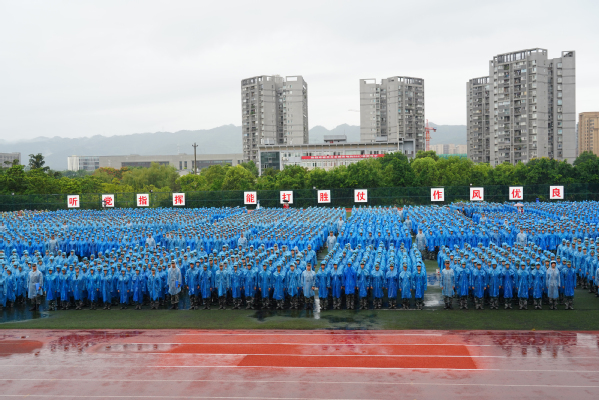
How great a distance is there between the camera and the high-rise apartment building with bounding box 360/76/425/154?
383ft

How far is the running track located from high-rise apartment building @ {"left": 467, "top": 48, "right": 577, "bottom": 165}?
85.4m

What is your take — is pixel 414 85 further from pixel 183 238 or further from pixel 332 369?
pixel 332 369

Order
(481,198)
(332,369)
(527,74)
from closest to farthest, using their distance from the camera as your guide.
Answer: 1. (332,369)
2. (481,198)
3. (527,74)

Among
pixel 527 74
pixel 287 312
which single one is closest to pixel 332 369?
pixel 287 312

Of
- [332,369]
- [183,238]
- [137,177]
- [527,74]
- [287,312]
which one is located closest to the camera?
[332,369]

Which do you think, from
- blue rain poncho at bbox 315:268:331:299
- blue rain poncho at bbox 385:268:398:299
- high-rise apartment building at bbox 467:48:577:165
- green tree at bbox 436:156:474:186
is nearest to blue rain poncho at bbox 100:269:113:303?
blue rain poncho at bbox 315:268:331:299

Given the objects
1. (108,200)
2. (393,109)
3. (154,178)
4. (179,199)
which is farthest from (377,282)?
(393,109)

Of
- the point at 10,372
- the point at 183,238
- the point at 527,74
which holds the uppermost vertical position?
the point at 527,74

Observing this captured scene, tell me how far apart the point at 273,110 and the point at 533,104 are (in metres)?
58.0

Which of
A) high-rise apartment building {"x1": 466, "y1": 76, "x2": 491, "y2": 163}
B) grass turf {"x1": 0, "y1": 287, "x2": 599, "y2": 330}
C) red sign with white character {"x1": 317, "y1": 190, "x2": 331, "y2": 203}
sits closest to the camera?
grass turf {"x1": 0, "y1": 287, "x2": 599, "y2": 330}

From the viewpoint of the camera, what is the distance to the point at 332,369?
9.89m

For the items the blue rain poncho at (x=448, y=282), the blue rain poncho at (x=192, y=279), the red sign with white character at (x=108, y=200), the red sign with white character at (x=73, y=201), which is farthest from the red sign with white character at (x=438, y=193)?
the blue rain poncho at (x=192, y=279)

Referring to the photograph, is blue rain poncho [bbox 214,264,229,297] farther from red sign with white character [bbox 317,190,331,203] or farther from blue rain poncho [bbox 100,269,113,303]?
red sign with white character [bbox 317,190,331,203]

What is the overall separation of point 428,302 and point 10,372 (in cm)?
1089
